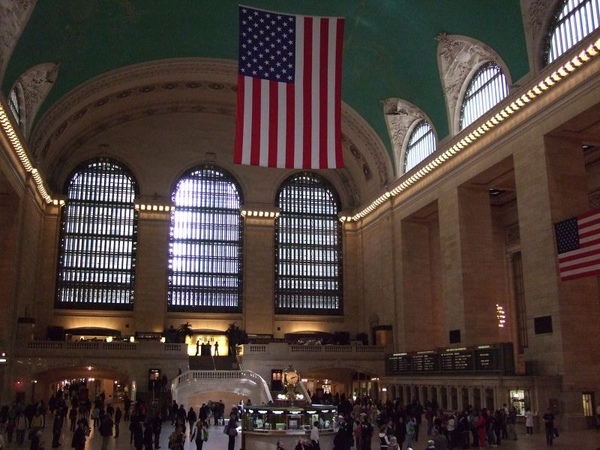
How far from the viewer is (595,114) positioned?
827 inches

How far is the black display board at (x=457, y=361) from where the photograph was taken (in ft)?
74.3

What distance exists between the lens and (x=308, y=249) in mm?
41250

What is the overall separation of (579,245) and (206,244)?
81.1 feet

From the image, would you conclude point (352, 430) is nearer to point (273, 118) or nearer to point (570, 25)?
Result: point (273, 118)

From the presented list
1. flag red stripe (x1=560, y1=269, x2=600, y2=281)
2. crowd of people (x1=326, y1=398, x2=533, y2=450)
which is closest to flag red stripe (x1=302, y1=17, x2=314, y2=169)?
crowd of people (x1=326, y1=398, x2=533, y2=450)

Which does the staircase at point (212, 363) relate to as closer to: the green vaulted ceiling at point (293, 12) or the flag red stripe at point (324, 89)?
the green vaulted ceiling at point (293, 12)

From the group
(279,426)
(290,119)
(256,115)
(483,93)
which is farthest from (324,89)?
(483,93)

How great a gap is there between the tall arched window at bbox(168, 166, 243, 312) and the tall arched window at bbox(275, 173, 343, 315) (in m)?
2.74

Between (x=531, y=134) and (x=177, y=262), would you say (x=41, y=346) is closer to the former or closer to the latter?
(x=177, y=262)

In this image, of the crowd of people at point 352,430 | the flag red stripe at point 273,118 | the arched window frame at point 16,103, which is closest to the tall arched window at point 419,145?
the crowd of people at point 352,430

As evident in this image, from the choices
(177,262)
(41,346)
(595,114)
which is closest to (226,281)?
(177,262)

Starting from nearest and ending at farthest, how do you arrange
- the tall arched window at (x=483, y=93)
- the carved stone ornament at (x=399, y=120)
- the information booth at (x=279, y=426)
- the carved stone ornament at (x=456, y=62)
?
1. the information booth at (x=279, y=426)
2. the tall arched window at (x=483, y=93)
3. the carved stone ornament at (x=456, y=62)
4. the carved stone ornament at (x=399, y=120)

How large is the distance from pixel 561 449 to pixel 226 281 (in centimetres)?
2638

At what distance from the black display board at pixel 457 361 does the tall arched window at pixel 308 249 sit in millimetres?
9295
